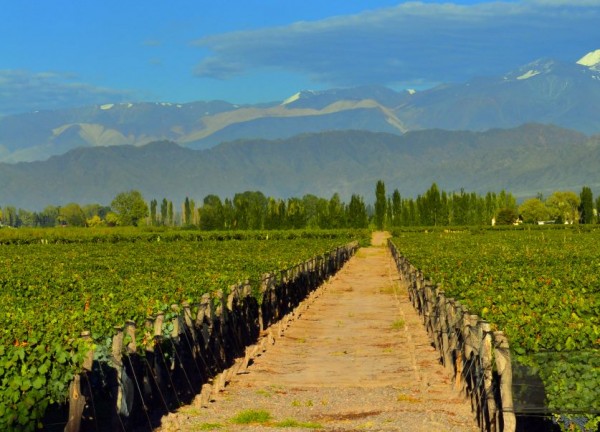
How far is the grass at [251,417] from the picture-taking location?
16.5 metres

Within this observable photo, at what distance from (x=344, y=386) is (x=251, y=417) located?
3.39 m

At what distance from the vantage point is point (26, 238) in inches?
4067

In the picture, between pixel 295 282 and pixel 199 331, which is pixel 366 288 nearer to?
pixel 295 282

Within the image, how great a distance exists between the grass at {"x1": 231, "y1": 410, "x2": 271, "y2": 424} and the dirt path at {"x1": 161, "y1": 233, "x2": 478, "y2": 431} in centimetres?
9

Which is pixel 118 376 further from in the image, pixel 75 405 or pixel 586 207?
pixel 586 207

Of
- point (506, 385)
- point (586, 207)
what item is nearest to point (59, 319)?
point (506, 385)

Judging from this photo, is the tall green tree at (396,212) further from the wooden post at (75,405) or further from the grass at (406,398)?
the wooden post at (75,405)

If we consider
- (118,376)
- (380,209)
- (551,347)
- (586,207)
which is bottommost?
(118,376)

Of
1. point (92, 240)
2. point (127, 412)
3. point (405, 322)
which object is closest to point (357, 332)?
point (405, 322)

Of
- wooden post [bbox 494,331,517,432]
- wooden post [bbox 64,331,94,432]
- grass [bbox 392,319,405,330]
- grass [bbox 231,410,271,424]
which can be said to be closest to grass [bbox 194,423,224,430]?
grass [bbox 231,410,271,424]

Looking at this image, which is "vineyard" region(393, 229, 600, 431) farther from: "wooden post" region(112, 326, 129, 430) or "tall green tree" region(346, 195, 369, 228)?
"tall green tree" region(346, 195, 369, 228)

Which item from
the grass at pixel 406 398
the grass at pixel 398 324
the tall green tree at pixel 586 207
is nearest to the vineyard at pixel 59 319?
the grass at pixel 398 324

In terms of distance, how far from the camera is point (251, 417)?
16.7 meters

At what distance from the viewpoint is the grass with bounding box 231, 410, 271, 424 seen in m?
16.5
